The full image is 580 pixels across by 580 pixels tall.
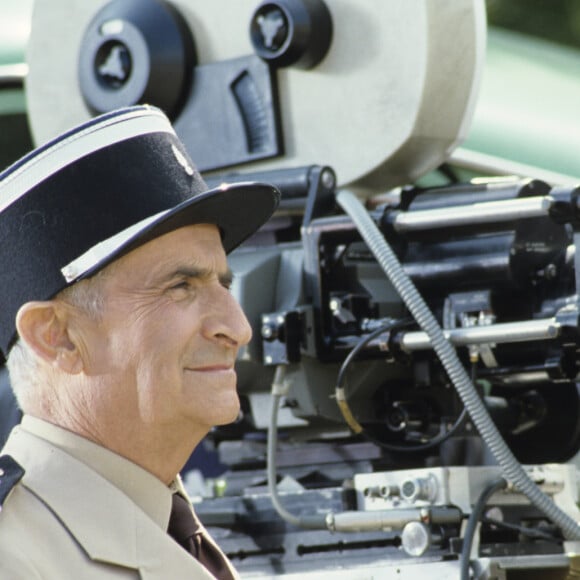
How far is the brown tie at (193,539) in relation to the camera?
1942 millimetres

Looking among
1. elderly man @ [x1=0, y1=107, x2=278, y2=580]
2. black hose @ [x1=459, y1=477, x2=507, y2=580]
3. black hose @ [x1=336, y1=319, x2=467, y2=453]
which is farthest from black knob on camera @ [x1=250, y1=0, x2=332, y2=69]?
elderly man @ [x1=0, y1=107, x2=278, y2=580]

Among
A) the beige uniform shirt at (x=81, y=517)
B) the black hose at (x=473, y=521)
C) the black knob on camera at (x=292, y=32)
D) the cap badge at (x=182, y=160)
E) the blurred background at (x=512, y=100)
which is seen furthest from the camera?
the blurred background at (x=512, y=100)

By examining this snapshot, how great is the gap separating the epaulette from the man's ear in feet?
0.48

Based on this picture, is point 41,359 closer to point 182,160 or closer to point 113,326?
point 113,326

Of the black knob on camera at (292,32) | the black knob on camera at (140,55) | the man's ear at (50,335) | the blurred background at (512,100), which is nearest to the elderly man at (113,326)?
the man's ear at (50,335)

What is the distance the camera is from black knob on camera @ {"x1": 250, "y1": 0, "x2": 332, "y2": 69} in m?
3.00

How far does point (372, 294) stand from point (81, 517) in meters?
1.23

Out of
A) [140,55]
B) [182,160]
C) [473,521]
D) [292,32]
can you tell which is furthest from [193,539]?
[140,55]

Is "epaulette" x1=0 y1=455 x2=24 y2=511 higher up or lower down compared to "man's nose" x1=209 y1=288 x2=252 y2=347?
lower down

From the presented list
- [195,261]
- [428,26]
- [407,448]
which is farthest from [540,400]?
[195,261]

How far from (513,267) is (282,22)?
73 centimetres

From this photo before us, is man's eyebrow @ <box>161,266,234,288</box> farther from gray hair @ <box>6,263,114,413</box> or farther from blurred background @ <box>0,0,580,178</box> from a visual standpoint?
blurred background @ <box>0,0,580,178</box>

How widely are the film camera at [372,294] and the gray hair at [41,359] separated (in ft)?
2.86

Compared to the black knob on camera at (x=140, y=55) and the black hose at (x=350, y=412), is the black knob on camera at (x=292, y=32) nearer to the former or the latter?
the black knob on camera at (x=140, y=55)
